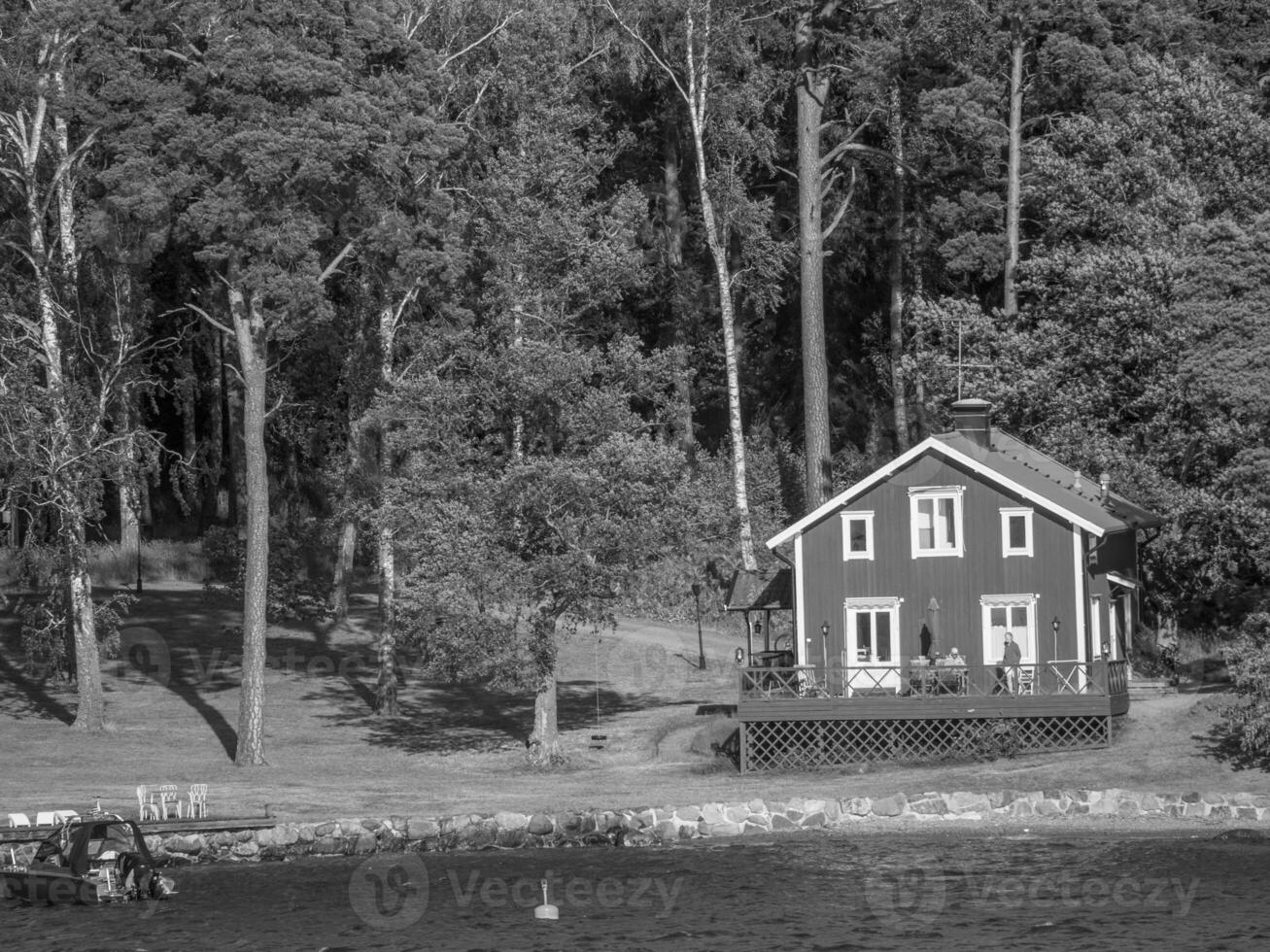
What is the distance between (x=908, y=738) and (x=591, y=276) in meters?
14.5

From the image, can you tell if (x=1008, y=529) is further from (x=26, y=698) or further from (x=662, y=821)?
(x=26, y=698)

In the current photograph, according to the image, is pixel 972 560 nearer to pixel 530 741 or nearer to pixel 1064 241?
pixel 530 741

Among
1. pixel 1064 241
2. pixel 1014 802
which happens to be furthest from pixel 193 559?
pixel 1014 802

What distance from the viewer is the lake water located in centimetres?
2916

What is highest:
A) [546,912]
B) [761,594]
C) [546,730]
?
[761,594]

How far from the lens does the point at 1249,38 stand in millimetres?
64812

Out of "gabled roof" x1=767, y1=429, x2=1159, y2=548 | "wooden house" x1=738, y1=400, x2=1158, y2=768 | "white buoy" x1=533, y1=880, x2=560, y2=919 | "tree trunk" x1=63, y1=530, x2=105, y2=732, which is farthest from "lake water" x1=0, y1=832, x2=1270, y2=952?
"tree trunk" x1=63, y1=530, x2=105, y2=732

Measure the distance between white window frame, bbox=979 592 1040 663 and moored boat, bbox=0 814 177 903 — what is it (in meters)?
21.0

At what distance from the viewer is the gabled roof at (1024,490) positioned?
1716 inches

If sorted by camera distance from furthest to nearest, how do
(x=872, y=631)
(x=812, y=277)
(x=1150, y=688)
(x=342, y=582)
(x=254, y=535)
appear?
1. (x=342, y=582)
2. (x=812, y=277)
3. (x=1150, y=688)
4. (x=254, y=535)
5. (x=872, y=631)

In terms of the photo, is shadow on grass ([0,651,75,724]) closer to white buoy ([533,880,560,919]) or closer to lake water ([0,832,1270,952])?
lake water ([0,832,1270,952])

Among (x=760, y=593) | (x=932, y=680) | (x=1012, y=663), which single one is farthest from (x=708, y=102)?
(x=1012, y=663)

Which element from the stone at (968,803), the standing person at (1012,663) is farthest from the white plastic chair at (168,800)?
the standing person at (1012,663)

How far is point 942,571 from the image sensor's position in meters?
44.7
